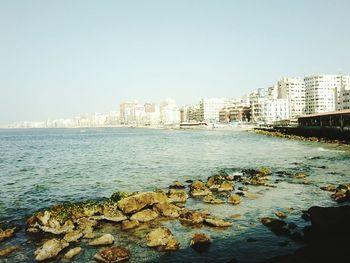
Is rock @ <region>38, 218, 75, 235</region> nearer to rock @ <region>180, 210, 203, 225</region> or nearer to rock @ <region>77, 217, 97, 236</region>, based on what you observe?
rock @ <region>77, 217, 97, 236</region>

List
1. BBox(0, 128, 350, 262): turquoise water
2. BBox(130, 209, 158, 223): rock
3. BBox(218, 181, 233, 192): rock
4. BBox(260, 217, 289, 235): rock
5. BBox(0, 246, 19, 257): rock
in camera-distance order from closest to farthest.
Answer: BBox(0, 128, 350, 262): turquoise water → BBox(0, 246, 19, 257): rock → BBox(260, 217, 289, 235): rock → BBox(130, 209, 158, 223): rock → BBox(218, 181, 233, 192): rock

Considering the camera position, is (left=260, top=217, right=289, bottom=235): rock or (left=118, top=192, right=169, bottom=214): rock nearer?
(left=260, top=217, right=289, bottom=235): rock

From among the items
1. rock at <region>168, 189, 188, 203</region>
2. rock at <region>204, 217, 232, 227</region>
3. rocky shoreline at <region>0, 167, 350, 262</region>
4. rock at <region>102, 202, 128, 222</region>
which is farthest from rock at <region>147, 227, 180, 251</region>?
rock at <region>168, 189, 188, 203</region>

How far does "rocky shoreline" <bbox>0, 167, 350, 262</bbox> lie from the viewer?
1538cm

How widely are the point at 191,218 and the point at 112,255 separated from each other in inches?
241

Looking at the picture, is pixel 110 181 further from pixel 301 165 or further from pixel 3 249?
pixel 301 165

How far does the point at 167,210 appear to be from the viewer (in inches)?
808

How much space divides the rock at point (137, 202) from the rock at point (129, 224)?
1.26m

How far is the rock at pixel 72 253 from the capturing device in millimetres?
14703

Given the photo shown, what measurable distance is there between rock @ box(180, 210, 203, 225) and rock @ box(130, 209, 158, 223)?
1663mm

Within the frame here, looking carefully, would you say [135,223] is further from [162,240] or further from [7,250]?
[7,250]

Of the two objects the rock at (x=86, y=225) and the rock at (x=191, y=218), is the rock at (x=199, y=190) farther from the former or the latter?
the rock at (x=86, y=225)

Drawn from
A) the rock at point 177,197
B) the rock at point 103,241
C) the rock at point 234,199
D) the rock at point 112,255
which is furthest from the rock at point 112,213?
the rock at point 234,199

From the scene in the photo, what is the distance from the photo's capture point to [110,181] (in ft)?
115
